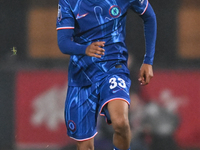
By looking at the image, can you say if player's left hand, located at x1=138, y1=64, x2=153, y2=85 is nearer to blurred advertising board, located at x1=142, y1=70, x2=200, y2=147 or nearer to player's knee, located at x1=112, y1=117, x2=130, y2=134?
player's knee, located at x1=112, y1=117, x2=130, y2=134

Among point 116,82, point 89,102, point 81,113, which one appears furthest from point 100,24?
point 81,113

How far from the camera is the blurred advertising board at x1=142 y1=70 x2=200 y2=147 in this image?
3.94 m

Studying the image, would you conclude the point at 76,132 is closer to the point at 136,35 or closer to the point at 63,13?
the point at 63,13

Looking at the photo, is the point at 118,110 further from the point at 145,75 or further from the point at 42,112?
the point at 42,112

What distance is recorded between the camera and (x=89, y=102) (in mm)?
2730

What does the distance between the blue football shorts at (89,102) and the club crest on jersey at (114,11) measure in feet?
1.50

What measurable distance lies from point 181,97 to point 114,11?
1.71 meters

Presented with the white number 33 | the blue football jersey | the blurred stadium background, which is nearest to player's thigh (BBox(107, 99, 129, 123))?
the white number 33

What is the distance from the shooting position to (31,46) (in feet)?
13.3

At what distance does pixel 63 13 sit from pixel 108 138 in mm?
1859

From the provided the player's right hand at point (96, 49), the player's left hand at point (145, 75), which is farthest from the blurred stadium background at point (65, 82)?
the player's right hand at point (96, 49)

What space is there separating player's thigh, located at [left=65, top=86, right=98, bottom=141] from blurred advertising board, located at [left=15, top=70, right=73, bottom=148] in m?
1.19

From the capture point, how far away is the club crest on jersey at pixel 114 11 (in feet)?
8.62

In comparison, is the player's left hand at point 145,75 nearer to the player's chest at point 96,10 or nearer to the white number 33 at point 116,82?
the white number 33 at point 116,82
